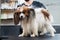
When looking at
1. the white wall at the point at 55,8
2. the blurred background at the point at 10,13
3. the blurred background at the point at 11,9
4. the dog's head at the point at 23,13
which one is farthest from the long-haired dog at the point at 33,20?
the white wall at the point at 55,8

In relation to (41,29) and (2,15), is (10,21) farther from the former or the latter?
(41,29)

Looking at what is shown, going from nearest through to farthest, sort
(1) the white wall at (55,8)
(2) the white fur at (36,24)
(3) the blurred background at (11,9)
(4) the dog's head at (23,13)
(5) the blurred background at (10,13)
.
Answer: (4) the dog's head at (23,13) → (2) the white fur at (36,24) → (5) the blurred background at (10,13) → (3) the blurred background at (11,9) → (1) the white wall at (55,8)

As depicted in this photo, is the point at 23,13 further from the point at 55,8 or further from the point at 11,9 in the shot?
the point at 55,8

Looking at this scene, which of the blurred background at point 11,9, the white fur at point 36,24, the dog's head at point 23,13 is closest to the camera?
the dog's head at point 23,13

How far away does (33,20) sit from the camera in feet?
9.82

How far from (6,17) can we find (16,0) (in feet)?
1.56

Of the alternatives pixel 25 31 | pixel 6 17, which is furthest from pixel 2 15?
pixel 25 31

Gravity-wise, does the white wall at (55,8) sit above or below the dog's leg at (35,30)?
above

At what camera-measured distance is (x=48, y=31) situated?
129 inches

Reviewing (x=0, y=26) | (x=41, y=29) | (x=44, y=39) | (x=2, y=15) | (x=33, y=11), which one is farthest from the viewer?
(x=2, y=15)

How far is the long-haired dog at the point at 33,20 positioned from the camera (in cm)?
287

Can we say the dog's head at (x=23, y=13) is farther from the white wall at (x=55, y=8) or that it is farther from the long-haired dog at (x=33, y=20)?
the white wall at (x=55, y=8)

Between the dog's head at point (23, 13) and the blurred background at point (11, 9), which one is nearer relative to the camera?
the dog's head at point (23, 13)

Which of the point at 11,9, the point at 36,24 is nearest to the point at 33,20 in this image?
the point at 36,24
